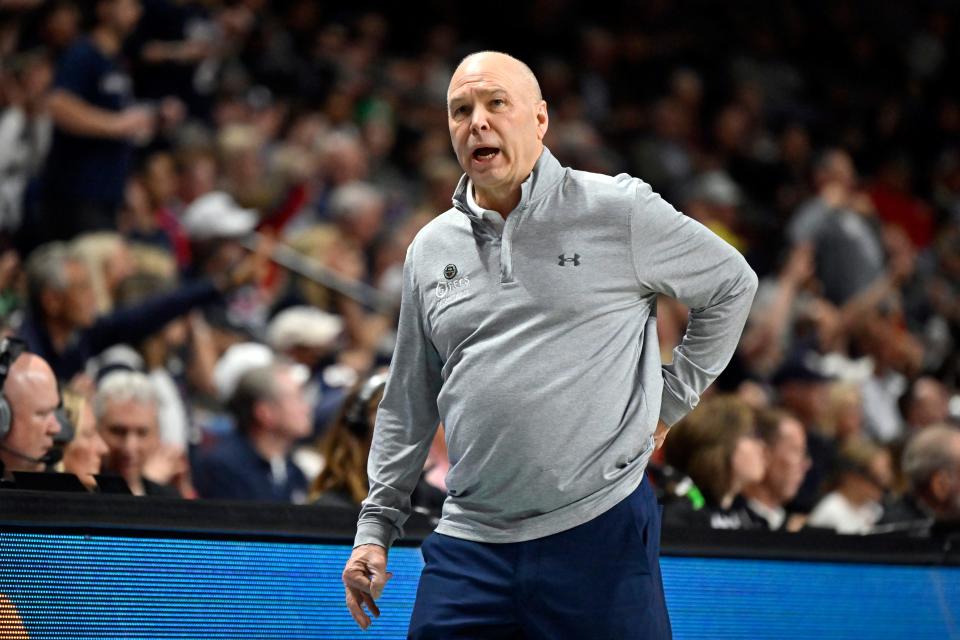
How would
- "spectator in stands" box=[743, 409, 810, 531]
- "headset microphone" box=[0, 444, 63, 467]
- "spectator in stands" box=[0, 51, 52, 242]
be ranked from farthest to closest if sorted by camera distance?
"spectator in stands" box=[0, 51, 52, 242] → "spectator in stands" box=[743, 409, 810, 531] → "headset microphone" box=[0, 444, 63, 467]

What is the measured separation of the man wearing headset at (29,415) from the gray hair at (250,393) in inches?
71.0

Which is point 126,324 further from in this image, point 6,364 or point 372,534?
point 372,534

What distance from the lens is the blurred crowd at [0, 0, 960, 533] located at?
5262mm

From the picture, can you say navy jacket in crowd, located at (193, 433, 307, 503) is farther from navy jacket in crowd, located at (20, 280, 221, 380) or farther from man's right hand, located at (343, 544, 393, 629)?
man's right hand, located at (343, 544, 393, 629)

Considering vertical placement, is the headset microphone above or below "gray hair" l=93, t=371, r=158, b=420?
above

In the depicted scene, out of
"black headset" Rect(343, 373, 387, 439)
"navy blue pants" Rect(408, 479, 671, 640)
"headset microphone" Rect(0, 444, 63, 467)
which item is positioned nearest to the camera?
"navy blue pants" Rect(408, 479, 671, 640)

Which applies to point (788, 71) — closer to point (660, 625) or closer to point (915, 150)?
point (915, 150)

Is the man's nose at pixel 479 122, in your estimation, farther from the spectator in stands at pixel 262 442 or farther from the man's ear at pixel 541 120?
the spectator in stands at pixel 262 442

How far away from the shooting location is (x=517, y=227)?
265cm

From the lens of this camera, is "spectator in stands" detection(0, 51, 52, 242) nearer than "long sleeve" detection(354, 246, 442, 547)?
No

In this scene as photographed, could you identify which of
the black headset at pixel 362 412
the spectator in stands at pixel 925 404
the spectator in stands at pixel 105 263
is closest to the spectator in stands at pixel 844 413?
the spectator in stands at pixel 925 404

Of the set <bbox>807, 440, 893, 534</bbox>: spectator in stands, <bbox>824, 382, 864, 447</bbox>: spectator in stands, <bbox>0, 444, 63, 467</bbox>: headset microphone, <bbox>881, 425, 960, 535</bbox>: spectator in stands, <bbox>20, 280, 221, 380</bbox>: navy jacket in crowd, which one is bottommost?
<bbox>824, 382, 864, 447</bbox>: spectator in stands

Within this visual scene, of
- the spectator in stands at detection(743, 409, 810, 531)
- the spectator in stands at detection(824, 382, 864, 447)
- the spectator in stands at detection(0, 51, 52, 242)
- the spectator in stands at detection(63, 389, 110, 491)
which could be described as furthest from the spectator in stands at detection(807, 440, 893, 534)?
the spectator in stands at detection(0, 51, 52, 242)

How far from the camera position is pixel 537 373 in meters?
2.55
